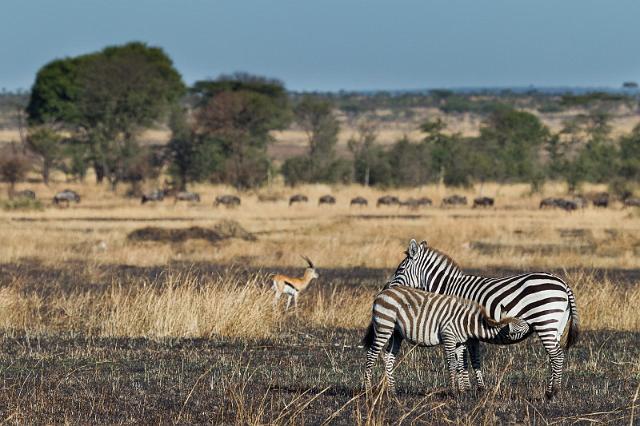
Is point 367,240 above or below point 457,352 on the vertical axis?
below

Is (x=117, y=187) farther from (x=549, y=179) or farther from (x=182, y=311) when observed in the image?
(x=182, y=311)

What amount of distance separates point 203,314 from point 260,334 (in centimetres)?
83

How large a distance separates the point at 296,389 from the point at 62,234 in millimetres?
21215

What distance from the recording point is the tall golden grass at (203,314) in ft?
46.3

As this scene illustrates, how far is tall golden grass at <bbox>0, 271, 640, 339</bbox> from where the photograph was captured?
556 inches

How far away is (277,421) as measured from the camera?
8609mm

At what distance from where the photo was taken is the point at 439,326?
Answer: 9.59 metres

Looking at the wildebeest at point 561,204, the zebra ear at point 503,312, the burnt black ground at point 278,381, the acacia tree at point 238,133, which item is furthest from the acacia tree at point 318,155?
the zebra ear at point 503,312

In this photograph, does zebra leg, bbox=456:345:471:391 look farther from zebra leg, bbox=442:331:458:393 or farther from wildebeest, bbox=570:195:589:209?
wildebeest, bbox=570:195:589:209

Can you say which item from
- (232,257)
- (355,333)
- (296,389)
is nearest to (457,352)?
(296,389)

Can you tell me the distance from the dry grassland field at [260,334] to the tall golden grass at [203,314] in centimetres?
3

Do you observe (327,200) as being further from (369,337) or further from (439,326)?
(439,326)

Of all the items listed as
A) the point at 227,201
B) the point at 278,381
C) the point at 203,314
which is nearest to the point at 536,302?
the point at 278,381

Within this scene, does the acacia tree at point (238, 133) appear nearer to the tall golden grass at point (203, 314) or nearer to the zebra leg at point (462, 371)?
the tall golden grass at point (203, 314)
